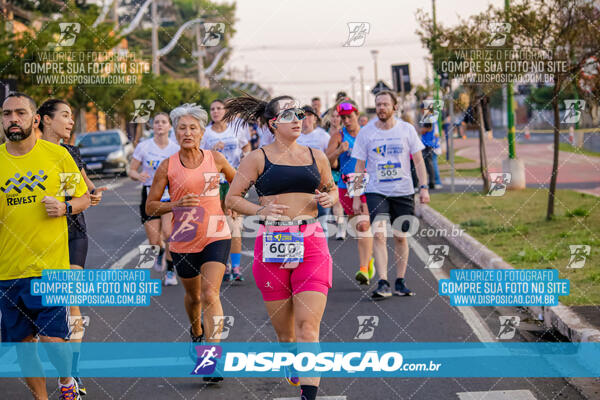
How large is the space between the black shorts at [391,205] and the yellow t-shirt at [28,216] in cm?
431

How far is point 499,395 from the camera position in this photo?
216 inches

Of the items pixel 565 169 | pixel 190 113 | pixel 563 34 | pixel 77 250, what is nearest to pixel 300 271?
pixel 190 113

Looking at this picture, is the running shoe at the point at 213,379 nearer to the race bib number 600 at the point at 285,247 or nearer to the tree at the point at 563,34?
the race bib number 600 at the point at 285,247

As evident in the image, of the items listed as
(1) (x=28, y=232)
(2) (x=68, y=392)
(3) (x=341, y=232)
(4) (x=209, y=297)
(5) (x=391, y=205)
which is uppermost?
(1) (x=28, y=232)

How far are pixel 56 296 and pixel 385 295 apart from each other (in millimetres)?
4339

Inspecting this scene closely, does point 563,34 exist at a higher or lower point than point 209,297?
higher

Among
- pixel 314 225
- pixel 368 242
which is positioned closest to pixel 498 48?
pixel 368 242

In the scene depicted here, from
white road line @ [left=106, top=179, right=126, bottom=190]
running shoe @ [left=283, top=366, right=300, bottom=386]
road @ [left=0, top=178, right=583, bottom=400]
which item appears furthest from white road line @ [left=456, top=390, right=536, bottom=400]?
white road line @ [left=106, top=179, right=126, bottom=190]

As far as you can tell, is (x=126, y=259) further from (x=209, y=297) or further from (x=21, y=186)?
(x=21, y=186)

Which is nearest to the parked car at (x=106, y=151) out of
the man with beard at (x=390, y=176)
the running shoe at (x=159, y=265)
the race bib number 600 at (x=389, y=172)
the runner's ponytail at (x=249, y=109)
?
the running shoe at (x=159, y=265)

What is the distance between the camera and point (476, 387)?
5.71m

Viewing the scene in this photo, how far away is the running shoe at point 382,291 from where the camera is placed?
343 inches

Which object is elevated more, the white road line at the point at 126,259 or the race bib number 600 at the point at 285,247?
the race bib number 600 at the point at 285,247

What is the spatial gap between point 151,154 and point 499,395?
5.65m
